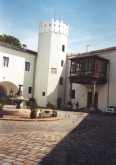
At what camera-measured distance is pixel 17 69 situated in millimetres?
33844

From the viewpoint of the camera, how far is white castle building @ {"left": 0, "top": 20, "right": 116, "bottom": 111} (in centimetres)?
3133

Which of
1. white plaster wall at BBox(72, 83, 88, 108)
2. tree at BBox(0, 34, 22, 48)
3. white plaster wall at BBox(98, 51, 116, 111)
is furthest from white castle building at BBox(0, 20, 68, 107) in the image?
tree at BBox(0, 34, 22, 48)

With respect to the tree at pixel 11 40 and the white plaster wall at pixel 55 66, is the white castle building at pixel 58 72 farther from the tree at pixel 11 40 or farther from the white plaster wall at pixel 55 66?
the tree at pixel 11 40

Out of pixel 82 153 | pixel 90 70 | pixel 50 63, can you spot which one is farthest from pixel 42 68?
pixel 82 153

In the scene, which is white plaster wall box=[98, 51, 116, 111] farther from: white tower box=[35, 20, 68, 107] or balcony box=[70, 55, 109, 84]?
white tower box=[35, 20, 68, 107]

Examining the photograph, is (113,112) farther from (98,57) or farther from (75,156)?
(75,156)

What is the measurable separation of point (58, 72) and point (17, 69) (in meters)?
5.17

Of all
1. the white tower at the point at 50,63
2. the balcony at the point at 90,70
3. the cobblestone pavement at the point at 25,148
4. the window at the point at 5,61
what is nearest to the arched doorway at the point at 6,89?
the window at the point at 5,61

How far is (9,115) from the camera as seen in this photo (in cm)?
1730

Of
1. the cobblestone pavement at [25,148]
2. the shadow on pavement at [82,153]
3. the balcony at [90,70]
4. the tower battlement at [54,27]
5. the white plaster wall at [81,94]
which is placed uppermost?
the tower battlement at [54,27]

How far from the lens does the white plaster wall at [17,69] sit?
106ft

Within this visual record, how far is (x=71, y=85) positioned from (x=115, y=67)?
5.88 m

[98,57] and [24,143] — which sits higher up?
[98,57]

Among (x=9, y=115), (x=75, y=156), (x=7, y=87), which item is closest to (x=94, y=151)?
(x=75, y=156)
